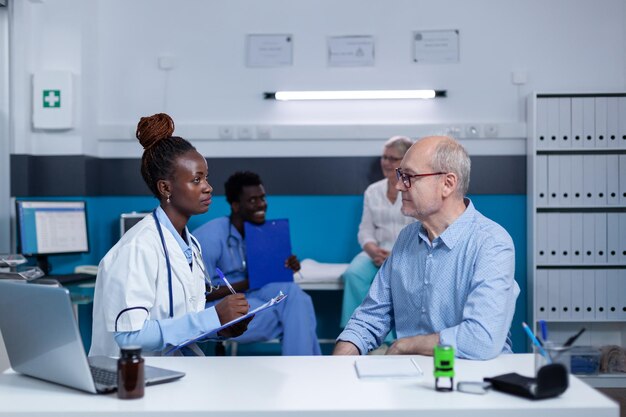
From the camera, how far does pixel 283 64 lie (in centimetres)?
492

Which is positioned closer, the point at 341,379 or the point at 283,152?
the point at 341,379

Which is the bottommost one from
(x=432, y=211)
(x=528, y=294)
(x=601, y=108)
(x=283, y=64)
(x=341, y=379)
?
(x=528, y=294)

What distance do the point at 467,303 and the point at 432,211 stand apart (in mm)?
362

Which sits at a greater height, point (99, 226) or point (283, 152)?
point (283, 152)

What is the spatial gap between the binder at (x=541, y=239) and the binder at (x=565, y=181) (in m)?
0.14

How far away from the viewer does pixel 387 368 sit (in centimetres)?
169

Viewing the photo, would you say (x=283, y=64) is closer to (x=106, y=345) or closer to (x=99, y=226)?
(x=99, y=226)

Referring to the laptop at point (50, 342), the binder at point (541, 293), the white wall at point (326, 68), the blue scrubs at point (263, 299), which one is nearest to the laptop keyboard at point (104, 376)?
the laptop at point (50, 342)

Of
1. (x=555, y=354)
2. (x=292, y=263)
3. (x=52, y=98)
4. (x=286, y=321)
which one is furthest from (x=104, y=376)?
(x=52, y=98)

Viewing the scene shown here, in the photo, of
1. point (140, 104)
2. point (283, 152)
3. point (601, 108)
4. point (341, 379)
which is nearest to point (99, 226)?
point (140, 104)

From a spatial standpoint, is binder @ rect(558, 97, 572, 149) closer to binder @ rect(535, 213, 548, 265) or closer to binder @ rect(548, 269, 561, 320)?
binder @ rect(535, 213, 548, 265)

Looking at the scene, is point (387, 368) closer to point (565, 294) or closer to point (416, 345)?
point (416, 345)

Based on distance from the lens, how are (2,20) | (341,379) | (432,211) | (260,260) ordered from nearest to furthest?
(341,379)
(432,211)
(260,260)
(2,20)

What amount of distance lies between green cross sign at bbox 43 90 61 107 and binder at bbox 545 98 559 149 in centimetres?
288
